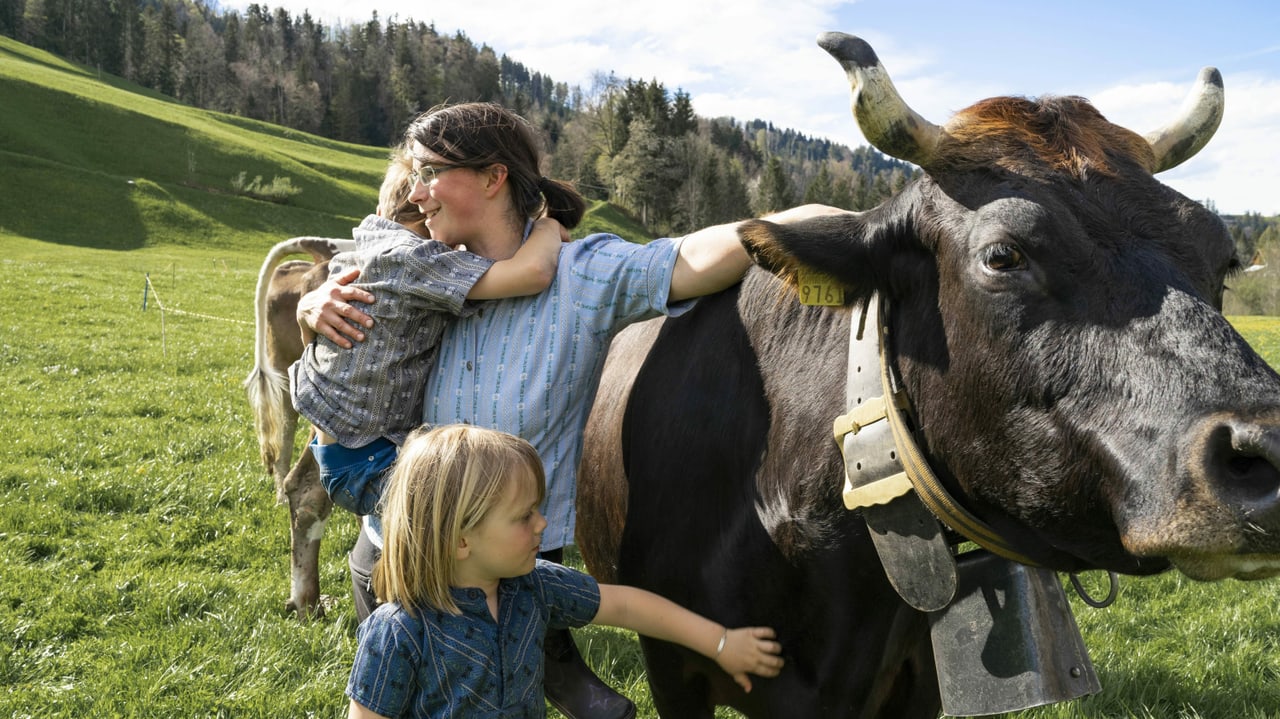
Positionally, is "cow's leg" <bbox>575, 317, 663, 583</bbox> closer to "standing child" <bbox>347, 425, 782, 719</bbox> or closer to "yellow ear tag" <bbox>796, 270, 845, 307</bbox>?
"standing child" <bbox>347, 425, 782, 719</bbox>

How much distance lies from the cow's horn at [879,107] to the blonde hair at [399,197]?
158 cm

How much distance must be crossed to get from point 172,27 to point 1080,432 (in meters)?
107

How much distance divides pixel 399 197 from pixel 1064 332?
2231 mm

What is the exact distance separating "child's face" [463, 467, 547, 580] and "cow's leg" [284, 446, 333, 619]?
10.7ft

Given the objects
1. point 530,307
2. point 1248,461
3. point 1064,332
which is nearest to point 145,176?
point 530,307

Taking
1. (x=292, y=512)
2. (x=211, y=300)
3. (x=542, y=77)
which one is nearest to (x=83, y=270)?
(x=211, y=300)

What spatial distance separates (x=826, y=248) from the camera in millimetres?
2160

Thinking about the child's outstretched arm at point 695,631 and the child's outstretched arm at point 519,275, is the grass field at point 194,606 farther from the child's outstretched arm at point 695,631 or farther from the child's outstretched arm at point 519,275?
the child's outstretched arm at point 519,275

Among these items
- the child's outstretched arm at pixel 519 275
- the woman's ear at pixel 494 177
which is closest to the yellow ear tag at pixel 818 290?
the child's outstretched arm at pixel 519 275

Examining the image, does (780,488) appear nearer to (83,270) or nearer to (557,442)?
(557,442)

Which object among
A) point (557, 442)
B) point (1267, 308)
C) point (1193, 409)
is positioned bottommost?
point (1267, 308)

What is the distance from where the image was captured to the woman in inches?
103

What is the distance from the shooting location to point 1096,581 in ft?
18.5

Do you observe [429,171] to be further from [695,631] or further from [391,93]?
[391,93]
